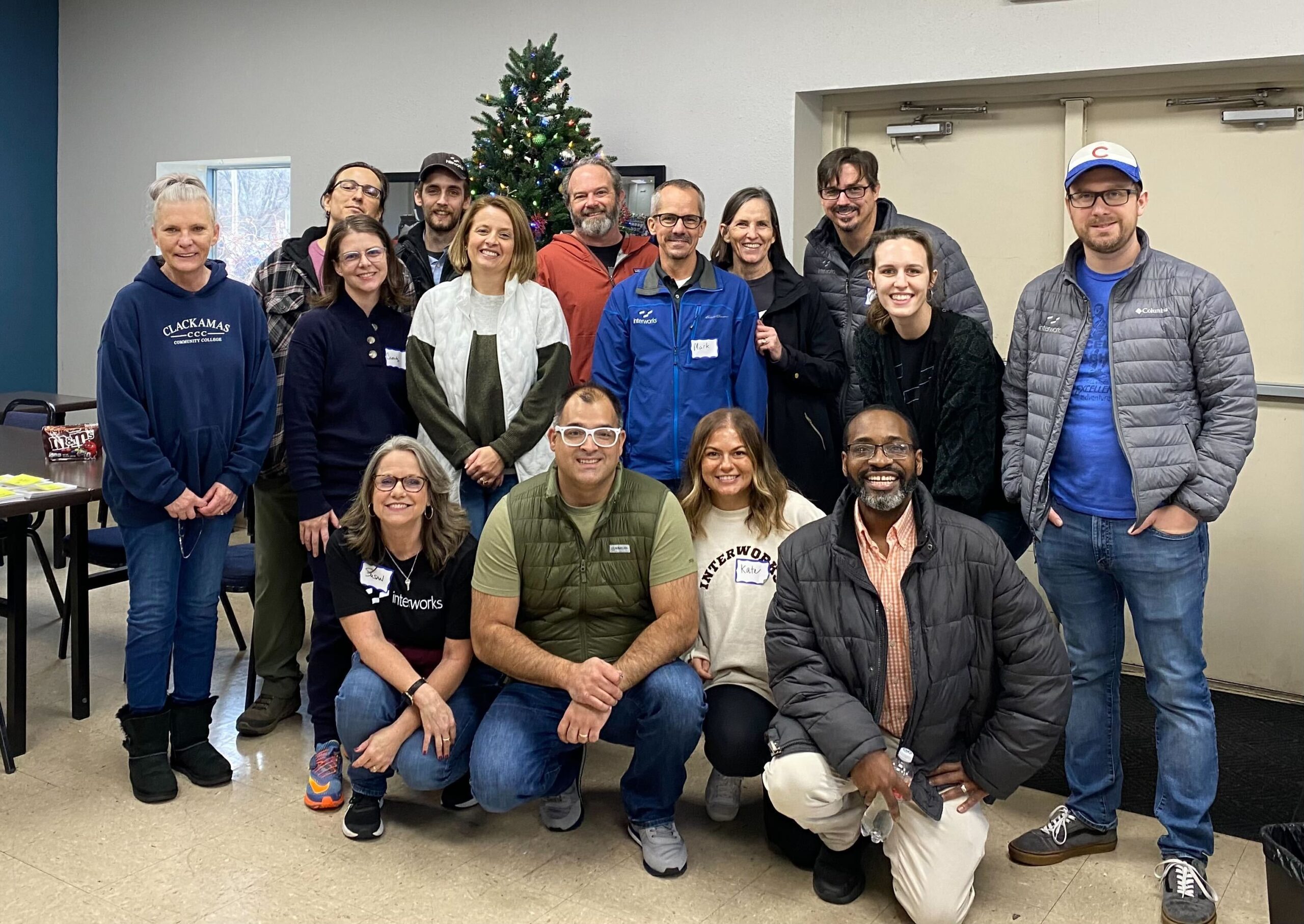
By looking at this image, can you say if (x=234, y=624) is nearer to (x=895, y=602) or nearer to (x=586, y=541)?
(x=586, y=541)

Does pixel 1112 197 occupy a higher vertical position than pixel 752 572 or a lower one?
higher

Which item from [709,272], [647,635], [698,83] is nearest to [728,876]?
[647,635]

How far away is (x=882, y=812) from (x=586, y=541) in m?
0.93

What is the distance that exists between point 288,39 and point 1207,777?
5.70 metres

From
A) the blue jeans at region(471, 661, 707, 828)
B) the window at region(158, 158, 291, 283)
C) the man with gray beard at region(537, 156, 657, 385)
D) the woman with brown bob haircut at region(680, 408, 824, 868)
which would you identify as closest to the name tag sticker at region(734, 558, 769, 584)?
the woman with brown bob haircut at region(680, 408, 824, 868)

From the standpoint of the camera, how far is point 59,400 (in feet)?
21.7

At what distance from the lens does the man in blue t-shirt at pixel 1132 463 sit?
8.58 feet

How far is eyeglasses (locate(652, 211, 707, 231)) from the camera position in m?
3.31

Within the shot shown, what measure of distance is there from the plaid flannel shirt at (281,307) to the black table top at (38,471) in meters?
0.55

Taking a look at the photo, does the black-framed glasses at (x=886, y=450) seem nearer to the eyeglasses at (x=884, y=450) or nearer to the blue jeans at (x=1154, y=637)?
the eyeglasses at (x=884, y=450)

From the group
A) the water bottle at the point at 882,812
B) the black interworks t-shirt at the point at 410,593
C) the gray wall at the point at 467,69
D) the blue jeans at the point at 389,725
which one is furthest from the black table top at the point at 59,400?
the water bottle at the point at 882,812

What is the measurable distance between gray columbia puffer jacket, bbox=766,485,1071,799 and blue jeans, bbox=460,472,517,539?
3.40ft

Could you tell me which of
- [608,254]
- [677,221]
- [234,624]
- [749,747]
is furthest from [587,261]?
[234,624]

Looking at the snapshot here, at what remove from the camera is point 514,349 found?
3.35 meters
